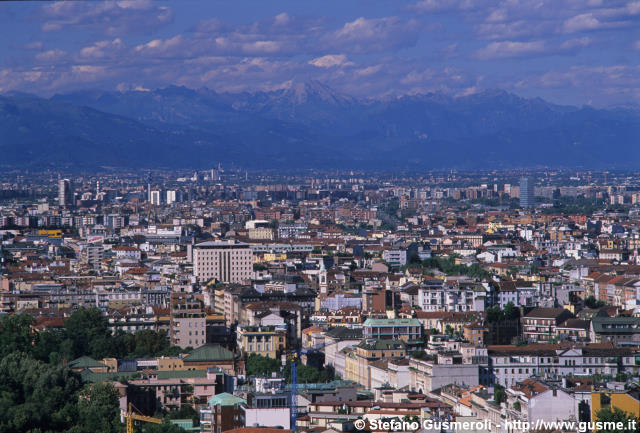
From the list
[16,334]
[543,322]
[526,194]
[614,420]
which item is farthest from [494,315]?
[526,194]

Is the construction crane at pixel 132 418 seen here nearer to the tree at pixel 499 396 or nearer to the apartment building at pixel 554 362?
the tree at pixel 499 396

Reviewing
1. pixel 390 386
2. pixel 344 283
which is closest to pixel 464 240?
pixel 344 283

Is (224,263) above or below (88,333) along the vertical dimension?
above

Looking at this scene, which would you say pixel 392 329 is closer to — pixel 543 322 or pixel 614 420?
pixel 543 322

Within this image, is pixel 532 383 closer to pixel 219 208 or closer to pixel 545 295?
pixel 545 295

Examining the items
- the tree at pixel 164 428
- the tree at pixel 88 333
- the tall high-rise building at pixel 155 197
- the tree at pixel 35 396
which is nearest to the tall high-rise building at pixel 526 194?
Result: the tall high-rise building at pixel 155 197

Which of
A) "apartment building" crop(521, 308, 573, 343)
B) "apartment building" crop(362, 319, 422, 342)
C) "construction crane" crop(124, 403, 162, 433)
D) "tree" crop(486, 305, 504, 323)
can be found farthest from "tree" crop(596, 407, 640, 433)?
"tree" crop(486, 305, 504, 323)
